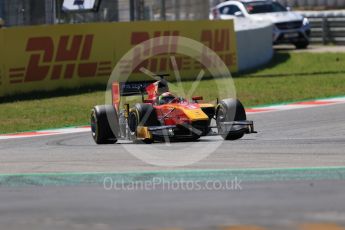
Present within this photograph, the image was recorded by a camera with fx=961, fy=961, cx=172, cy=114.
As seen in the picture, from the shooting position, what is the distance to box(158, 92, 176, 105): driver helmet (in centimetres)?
1212

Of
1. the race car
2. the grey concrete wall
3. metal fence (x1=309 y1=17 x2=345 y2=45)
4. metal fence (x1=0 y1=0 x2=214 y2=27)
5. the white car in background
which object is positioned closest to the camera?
the race car

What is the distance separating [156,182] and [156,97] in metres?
3.55

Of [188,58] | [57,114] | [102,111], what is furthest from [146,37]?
[102,111]

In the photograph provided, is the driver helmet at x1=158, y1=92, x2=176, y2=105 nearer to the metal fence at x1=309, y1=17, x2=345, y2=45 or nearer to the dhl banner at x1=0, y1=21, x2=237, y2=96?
the dhl banner at x1=0, y1=21, x2=237, y2=96

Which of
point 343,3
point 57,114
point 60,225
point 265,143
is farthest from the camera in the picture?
point 343,3

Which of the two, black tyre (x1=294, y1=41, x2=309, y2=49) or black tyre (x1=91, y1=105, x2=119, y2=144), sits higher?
black tyre (x1=91, y1=105, x2=119, y2=144)

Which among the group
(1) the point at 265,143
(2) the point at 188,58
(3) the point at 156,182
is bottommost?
(2) the point at 188,58

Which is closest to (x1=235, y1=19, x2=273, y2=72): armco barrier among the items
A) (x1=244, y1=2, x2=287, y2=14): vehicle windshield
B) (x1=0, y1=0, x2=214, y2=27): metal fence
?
(x1=0, y1=0, x2=214, y2=27): metal fence

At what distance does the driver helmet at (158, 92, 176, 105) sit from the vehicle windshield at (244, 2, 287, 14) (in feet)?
65.7

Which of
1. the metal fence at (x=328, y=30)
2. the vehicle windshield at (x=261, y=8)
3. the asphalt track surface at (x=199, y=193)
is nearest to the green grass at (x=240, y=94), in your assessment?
the asphalt track surface at (x=199, y=193)

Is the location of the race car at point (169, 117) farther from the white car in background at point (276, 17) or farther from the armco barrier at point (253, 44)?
the white car in background at point (276, 17)

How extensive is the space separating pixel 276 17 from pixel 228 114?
2004cm

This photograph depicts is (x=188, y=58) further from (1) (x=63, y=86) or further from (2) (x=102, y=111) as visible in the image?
(2) (x=102, y=111)

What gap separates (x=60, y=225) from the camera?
688cm
